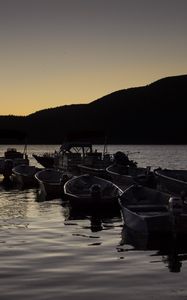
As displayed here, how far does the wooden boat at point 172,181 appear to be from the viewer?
36359 millimetres

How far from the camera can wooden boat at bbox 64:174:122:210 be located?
29891 millimetres

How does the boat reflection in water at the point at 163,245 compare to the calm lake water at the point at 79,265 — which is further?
the boat reflection in water at the point at 163,245

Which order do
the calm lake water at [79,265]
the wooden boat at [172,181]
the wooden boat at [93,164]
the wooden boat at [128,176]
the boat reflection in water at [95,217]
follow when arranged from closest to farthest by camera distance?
the calm lake water at [79,265]
the boat reflection in water at [95,217]
the wooden boat at [128,176]
the wooden boat at [172,181]
the wooden boat at [93,164]

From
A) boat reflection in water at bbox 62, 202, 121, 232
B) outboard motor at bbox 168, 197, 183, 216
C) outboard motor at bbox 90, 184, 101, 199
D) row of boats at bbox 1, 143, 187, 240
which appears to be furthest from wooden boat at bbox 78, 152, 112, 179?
outboard motor at bbox 168, 197, 183, 216

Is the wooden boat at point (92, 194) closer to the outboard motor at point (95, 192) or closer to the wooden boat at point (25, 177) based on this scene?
the outboard motor at point (95, 192)

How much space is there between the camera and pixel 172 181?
126 ft

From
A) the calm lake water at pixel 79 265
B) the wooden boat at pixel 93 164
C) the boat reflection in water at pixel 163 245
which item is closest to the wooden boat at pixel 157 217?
the boat reflection in water at pixel 163 245

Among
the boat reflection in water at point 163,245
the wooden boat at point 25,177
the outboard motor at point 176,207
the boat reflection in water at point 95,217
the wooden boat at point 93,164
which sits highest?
the wooden boat at point 93,164

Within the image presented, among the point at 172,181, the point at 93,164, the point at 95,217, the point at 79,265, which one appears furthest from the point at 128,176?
the point at 79,265

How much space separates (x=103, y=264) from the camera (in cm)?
1650

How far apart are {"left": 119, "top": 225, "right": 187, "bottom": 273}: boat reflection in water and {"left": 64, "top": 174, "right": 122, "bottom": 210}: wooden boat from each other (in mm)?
7132

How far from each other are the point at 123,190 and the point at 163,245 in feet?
67.3

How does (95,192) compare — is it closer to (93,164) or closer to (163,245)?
(163,245)

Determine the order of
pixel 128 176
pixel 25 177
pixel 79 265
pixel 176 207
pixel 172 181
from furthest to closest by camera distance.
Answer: pixel 25 177 → pixel 128 176 → pixel 172 181 → pixel 176 207 → pixel 79 265
